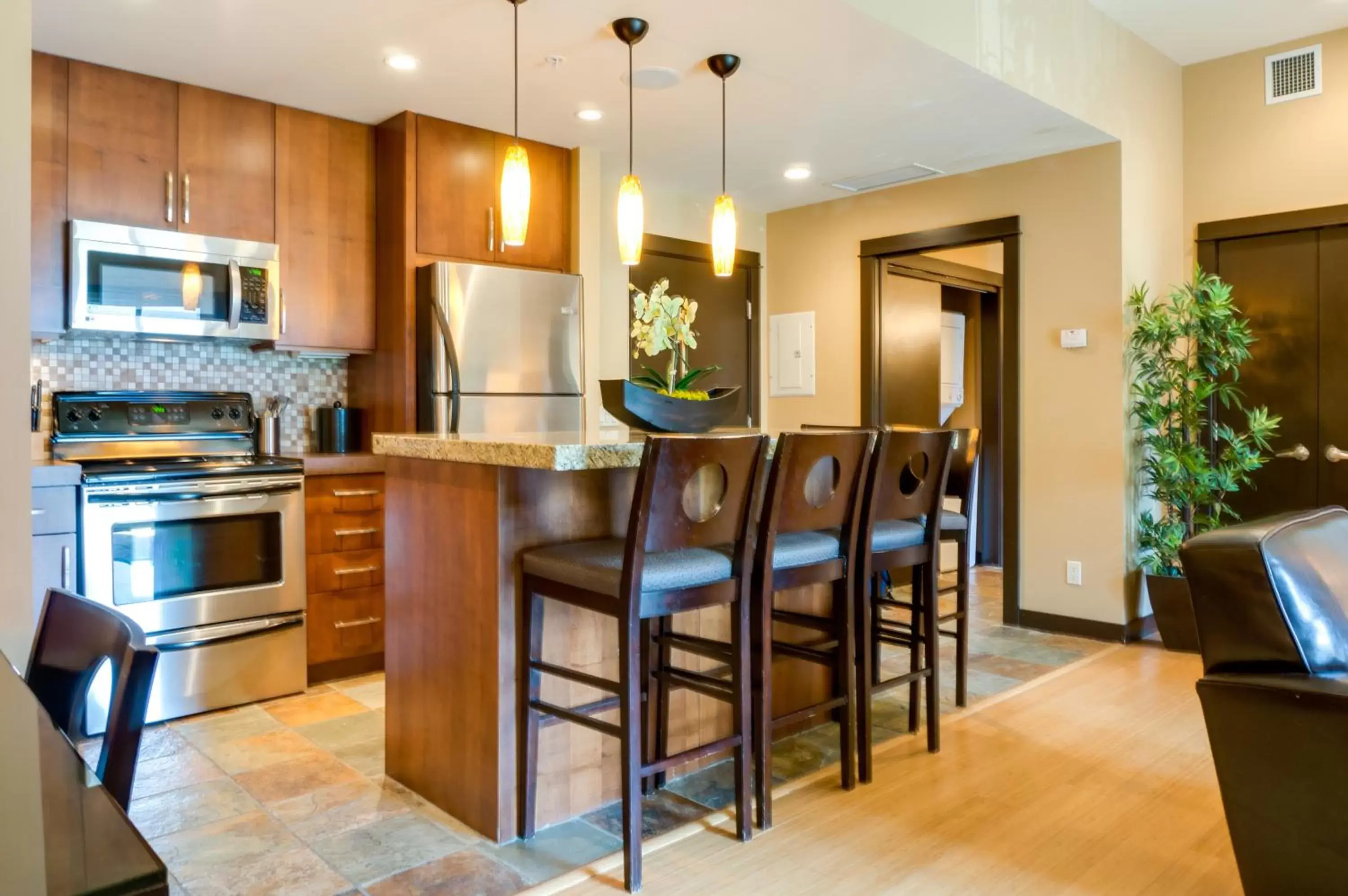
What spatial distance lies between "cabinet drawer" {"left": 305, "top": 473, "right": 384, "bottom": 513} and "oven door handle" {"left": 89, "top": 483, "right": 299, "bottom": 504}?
9 cm

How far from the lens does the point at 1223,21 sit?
4008 millimetres

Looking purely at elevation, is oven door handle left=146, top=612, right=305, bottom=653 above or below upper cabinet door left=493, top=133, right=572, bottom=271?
below

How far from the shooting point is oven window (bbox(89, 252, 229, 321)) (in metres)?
3.26

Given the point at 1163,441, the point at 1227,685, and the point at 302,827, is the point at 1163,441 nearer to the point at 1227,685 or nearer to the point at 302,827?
the point at 1227,685

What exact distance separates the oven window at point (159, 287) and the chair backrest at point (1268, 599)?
3432 mm

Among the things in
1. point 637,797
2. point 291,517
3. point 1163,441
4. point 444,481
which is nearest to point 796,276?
point 1163,441

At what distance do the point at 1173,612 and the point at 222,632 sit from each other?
401cm

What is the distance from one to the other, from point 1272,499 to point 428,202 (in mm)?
4219

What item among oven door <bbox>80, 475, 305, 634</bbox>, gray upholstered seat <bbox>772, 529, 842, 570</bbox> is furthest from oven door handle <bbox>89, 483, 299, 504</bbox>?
gray upholstered seat <bbox>772, 529, 842, 570</bbox>

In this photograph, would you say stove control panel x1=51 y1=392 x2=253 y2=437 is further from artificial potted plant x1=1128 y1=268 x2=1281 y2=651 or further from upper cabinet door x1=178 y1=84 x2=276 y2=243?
artificial potted plant x1=1128 y1=268 x2=1281 y2=651

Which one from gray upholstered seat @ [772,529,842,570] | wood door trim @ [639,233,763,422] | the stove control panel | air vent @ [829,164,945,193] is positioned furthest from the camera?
wood door trim @ [639,233,763,422]

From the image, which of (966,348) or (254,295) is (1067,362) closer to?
(966,348)

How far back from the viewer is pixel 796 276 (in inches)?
219

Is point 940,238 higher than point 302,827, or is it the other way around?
point 940,238
